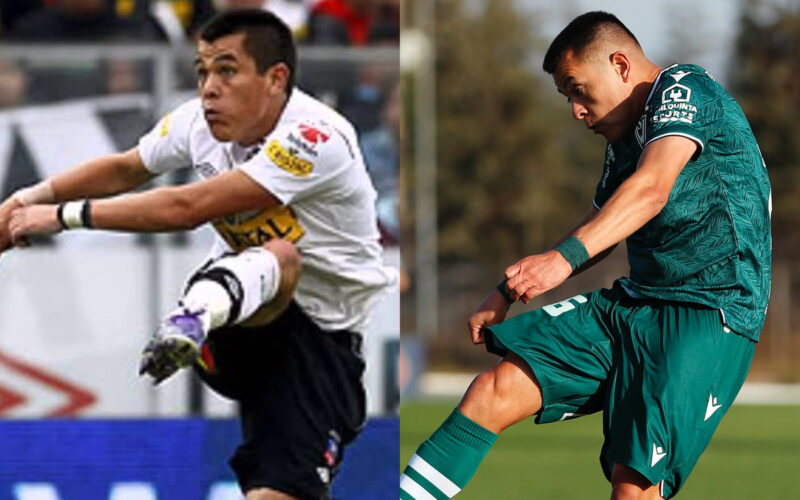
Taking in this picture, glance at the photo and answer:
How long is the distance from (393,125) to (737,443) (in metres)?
5.59

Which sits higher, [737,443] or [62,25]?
[62,25]

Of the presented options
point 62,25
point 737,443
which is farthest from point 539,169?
point 62,25

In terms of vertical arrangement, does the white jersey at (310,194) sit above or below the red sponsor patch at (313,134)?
below

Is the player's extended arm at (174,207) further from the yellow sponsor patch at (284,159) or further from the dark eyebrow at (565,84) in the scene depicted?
the dark eyebrow at (565,84)

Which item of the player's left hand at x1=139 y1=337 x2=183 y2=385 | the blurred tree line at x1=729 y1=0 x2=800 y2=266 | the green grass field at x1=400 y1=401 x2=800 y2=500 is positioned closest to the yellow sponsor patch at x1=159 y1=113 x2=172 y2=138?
the player's left hand at x1=139 y1=337 x2=183 y2=385

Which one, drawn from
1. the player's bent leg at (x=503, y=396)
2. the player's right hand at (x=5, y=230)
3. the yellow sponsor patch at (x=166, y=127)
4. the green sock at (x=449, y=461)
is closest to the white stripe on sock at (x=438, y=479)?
the green sock at (x=449, y=461)

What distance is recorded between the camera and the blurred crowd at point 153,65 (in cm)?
1080

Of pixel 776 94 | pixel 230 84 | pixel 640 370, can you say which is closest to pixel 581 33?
pixel 640 370

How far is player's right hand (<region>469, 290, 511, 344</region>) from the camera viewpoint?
5289 millimetres

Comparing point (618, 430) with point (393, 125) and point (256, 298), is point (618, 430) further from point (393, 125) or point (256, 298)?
point (393, 125)

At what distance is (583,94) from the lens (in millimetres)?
5113

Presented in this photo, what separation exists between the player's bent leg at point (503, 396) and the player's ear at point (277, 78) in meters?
1.50

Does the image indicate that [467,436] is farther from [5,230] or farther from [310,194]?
[5,230]

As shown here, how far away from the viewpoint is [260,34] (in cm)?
602
